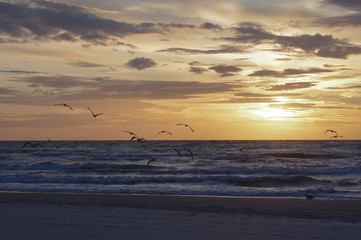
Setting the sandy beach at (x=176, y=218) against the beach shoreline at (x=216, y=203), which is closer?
the sandy beach at (x=176, y=218)

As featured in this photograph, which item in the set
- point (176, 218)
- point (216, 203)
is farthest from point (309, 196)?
point (176, 218)

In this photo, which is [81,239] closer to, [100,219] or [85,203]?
[100,219]

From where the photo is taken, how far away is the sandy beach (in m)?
9.78

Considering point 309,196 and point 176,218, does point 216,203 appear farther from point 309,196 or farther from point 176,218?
point 309,196

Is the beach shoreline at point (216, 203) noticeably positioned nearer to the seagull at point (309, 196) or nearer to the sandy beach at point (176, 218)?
the sandy beach at point (176, 218)

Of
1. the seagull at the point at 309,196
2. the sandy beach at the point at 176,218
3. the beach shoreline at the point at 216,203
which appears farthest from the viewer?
the seagull at the point at 309,196

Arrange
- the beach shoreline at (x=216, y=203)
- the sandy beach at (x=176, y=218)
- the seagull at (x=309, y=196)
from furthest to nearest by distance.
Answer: the seagull at (x=309, y=196) → the beach shoreline at (x=216, y=203) → the sandy beach at (x=176, y=218)

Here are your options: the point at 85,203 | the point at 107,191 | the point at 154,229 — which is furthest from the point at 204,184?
the point at 154,229

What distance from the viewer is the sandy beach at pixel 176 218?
9.78 metres

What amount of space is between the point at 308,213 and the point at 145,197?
6763 millimetres

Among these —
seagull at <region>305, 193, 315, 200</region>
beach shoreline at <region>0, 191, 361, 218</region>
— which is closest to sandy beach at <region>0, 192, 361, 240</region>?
beach shoreline at <region>0, 191, 361, 218</region>

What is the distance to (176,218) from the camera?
38.6 feet

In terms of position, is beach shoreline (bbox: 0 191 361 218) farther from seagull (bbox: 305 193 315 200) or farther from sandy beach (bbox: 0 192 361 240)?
seagull (bbox: 305 193 315 200)

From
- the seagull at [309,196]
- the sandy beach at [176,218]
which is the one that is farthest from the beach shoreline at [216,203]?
the seagull at [309,196]
